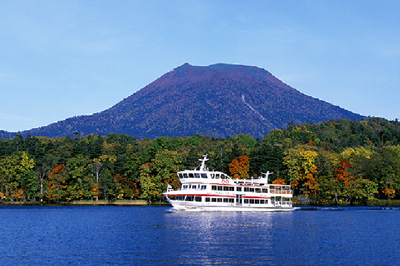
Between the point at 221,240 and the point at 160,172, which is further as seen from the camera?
the point at 160,172

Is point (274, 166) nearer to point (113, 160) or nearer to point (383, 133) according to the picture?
point (113, 160)

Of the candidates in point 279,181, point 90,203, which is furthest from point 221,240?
point 90,203

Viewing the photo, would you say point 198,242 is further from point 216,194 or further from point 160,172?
point 160,172

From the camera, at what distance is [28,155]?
120 m

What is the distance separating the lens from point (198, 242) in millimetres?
47312

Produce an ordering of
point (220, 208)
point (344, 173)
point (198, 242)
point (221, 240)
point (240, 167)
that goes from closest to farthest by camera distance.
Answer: point (198, 242) < point (221, 240) < point (220, 208) < point (344, 173) < point (240, 167)

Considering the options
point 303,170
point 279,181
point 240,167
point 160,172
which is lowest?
point 279,181

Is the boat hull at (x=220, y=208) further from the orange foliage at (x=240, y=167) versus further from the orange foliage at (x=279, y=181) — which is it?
the orange foliage at (x=240, y=167)

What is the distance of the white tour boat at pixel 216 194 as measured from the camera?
280 ft

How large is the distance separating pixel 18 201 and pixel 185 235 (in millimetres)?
75807

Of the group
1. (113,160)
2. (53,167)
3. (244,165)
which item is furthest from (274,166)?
(53,167)

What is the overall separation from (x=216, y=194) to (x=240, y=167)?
34017mm

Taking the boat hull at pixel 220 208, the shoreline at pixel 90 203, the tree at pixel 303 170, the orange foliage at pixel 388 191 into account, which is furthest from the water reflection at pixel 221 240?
the orange foliage at pixel 388 191

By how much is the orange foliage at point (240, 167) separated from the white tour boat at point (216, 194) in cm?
2513
